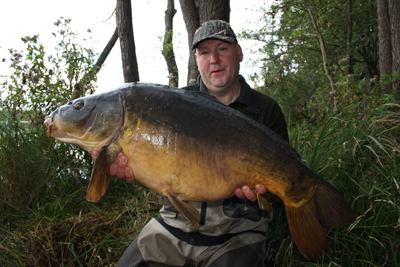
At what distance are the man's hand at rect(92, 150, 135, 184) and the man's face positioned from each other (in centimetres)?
112

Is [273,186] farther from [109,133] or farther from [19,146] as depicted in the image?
[19,146]

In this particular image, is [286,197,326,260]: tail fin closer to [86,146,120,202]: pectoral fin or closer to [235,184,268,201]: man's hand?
[235,184,268,201]: man's hand

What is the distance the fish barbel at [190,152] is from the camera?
1.49 meters

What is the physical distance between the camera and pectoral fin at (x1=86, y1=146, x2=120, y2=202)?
148 cm

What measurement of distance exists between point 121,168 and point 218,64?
1.23 meters

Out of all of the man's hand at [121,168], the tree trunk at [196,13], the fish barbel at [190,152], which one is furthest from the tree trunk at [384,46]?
the man's hand at [121,168]

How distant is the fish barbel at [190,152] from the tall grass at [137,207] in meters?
0.53

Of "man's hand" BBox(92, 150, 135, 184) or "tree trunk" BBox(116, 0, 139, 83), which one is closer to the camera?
"man's hand" BBox(92, 150, 135, 184)

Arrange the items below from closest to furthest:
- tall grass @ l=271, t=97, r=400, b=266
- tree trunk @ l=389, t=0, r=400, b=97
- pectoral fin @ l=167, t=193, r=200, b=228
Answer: pectoral fin @ l=167, t=193, r=200, b=228 → tall grass @ l=271, t=97, r=400, b=266 → tree trunk @ l=389, t=0, r=400, b=97

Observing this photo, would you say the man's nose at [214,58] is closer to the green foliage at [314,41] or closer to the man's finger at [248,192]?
the man's finger at [248,192]

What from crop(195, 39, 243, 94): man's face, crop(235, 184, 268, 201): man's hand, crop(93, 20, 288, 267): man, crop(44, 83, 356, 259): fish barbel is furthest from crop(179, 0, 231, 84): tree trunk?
crop(235, 184, 268, 201): man's hand

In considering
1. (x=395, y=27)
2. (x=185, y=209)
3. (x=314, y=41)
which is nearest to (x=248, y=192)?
(x=185, y=209)

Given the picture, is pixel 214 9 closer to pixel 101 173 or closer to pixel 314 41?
pixel 101 173

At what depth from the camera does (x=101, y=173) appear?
4.92 ft
